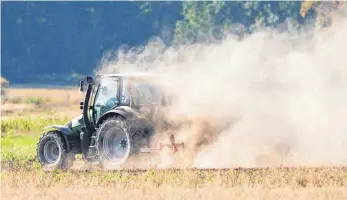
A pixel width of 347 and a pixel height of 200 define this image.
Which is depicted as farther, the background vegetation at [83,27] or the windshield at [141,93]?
the background vegetation at [83,27]

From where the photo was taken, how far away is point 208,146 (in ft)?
74.2

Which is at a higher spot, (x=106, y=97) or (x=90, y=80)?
(x=90, y=80)

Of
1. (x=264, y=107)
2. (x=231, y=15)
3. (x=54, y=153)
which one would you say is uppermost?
(x=231, y=15)

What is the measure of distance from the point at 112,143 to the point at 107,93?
1.16 metres

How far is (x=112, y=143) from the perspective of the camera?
22688mm

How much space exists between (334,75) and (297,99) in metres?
0.98

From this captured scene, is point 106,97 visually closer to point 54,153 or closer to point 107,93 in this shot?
point 107,93

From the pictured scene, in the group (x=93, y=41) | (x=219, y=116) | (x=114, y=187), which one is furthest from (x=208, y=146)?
(x=93, y=41)

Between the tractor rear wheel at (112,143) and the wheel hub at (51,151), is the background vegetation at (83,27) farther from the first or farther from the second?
the tractor rear wheel at (112,143)

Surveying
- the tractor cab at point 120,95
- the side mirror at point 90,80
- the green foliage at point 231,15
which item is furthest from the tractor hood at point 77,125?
the green foliage at point 231,15

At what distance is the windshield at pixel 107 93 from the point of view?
75.3ft

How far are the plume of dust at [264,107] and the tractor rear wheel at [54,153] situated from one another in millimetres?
2616

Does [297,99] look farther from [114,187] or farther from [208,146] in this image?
[114,187]

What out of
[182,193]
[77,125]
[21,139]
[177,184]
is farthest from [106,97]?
[21,139]
